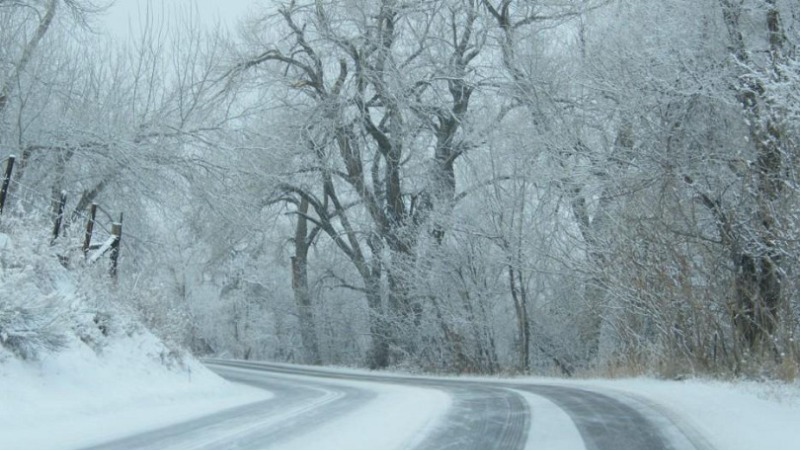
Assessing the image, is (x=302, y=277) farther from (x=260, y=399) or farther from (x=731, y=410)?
(x=731, y=410)

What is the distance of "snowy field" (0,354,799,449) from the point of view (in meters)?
6.00

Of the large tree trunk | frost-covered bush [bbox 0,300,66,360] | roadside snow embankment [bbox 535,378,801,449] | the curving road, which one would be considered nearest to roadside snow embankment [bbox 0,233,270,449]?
frost-covered bush [bbox 0,300,66,360]

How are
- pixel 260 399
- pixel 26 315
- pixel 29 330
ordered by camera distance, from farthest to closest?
pixel 260 399 → pixel 26 315 → pixel 29 330

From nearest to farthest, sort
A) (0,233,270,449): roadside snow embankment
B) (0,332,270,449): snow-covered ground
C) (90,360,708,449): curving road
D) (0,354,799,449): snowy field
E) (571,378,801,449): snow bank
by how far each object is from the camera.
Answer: (571,378,801,449): snow bank → (90,360,708,449): curving road → (0,354,799,449): snowy field → (0,332,270,449): snow-covered ground → (0,233,270,449): roadside snow embankment

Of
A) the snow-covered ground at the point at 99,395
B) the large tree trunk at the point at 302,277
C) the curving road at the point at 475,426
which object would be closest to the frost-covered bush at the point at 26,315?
the snow-covered ground at the point at 99,395

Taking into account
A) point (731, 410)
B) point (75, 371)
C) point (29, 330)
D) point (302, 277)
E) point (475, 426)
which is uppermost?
point (302, 277)

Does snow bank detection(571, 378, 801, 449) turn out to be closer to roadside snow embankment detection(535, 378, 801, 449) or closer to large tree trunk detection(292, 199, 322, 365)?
roadside snow embankment detection(535, 378, 801, 449)

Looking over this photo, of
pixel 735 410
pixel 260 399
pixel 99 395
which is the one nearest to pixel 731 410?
pixel 735 410

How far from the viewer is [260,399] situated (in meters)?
10.9

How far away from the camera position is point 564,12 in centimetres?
2202

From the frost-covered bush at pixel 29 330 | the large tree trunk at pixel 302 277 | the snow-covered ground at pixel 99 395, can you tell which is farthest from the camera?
the large tree trunk at pixel 302 277

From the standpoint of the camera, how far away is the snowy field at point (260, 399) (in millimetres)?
6004

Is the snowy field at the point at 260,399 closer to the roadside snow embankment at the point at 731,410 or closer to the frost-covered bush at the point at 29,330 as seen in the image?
the roadside snow embankment at the point at 731,410

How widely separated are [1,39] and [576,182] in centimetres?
1195
